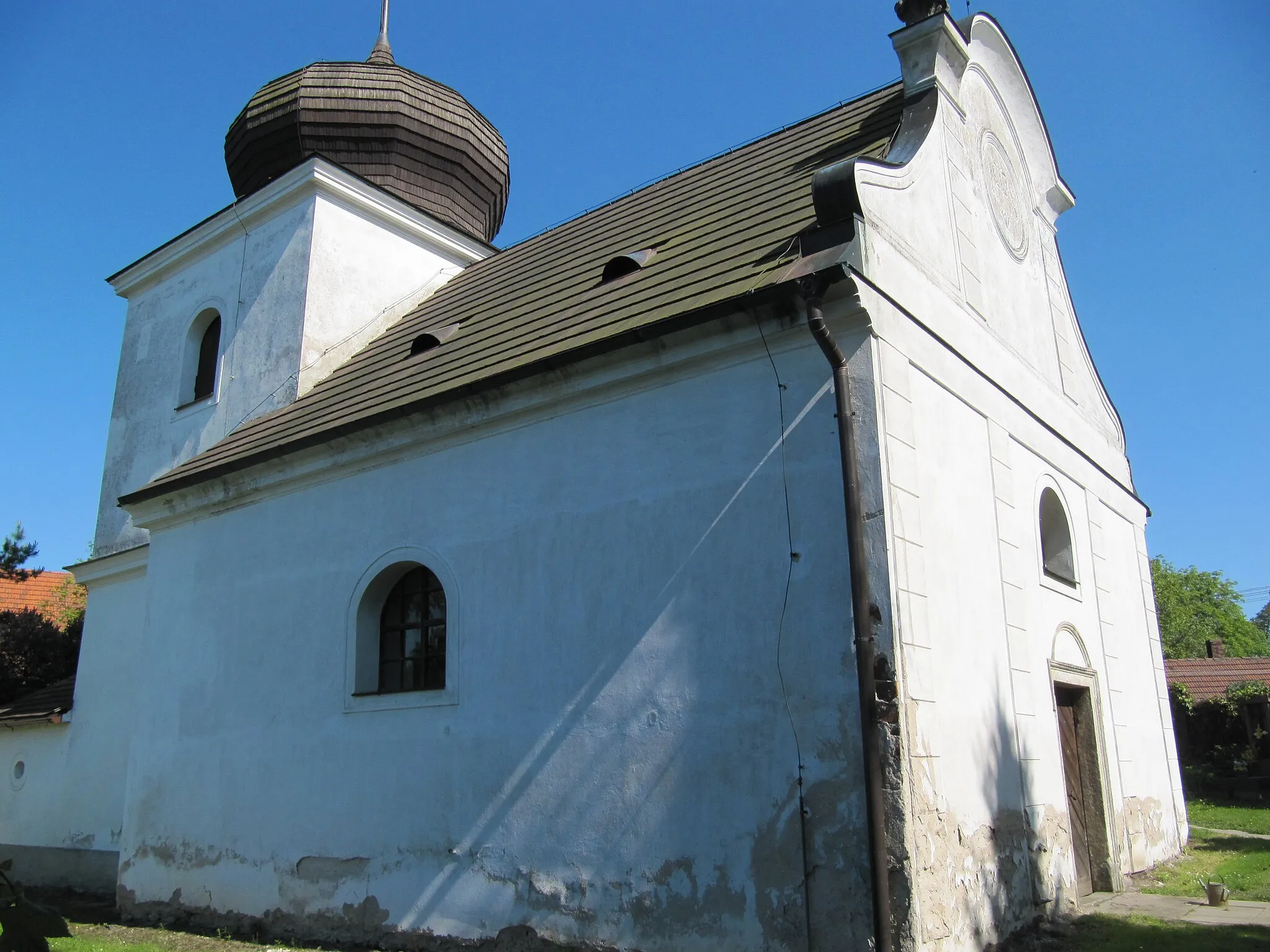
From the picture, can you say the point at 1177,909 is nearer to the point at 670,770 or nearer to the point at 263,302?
the point at 670,770

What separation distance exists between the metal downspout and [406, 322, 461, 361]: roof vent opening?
214 inches

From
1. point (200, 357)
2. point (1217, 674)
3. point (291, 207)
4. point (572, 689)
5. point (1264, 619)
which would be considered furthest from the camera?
point (1264, 619)

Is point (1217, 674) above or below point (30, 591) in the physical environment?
below

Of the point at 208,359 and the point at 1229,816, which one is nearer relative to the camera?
the point at 208,359

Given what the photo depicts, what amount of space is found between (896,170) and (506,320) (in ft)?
13.9

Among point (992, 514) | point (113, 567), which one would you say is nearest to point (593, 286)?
point (992, 514)

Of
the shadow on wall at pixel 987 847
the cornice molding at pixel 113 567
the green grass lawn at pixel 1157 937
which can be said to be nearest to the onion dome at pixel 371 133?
the cornice molding at pixel 113 567

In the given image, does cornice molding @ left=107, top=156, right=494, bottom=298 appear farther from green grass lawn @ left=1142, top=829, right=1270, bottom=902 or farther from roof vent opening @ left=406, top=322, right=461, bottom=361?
green grass lawn @ left=1142, top=829, right=1270, bottom=902

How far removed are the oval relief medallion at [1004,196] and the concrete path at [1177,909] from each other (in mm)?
6187

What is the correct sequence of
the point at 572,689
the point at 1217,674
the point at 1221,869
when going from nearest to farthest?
the point at 572,689 → the point at 1221,869 → the point at 1217,674

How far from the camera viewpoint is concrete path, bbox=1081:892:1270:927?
25.8 ft

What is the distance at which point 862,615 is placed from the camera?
21.1ft

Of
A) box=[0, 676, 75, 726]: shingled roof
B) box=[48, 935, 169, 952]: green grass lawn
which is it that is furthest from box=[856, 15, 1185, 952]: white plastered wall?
box=[0, 676, 75, 726]: shingled roof

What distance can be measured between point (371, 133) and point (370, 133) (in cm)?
1
